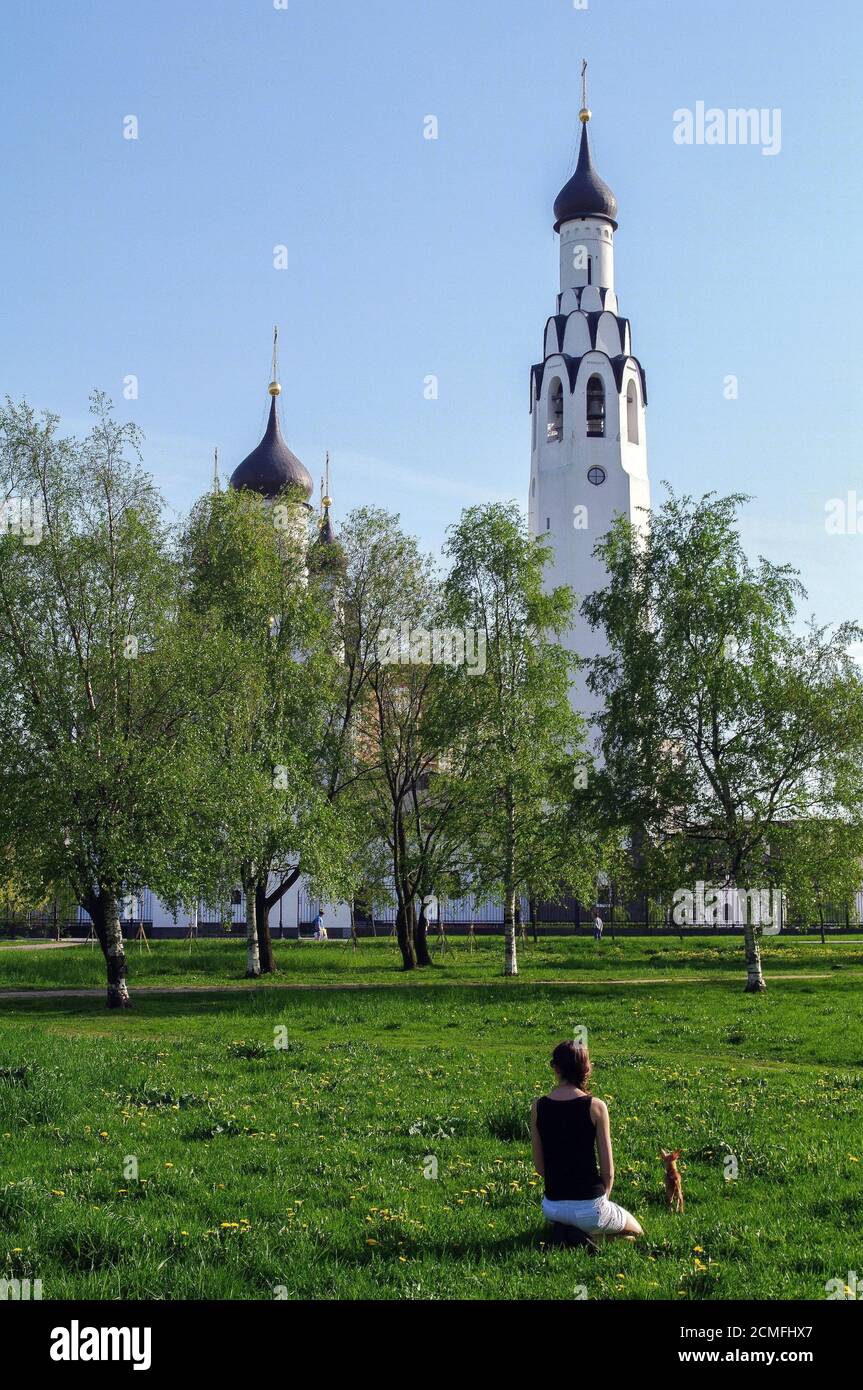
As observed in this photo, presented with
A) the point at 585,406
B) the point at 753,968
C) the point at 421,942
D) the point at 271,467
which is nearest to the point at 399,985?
the point at 753,968

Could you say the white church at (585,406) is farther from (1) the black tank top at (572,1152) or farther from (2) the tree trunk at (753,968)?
(1) the black tank top at (572,1152)

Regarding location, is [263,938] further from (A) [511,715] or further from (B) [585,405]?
(B) [585,405]

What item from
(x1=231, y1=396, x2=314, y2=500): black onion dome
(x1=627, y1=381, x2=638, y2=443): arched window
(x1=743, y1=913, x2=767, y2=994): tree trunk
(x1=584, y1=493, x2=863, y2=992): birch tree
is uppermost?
(x1=627, y1=381, x2=638, y2=443): arched window

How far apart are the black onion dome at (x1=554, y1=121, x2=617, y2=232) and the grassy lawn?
64.8m

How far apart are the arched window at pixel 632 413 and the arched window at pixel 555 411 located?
158 inches

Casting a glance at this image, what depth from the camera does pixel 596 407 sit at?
77062 millimetres

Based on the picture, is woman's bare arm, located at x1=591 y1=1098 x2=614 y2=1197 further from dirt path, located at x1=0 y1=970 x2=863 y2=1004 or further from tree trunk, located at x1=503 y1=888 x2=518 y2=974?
tree trunk, located at x1=503 y1=888 x2=518 y2=974

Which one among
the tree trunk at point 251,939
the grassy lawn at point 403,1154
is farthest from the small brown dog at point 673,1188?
the tree trunk at point 251,939

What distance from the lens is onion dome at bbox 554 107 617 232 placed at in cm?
7650

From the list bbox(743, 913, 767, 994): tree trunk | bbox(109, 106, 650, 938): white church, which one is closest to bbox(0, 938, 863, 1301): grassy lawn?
bbox(743, 913, 767, 994): tree trunk

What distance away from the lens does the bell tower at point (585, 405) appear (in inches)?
2970
